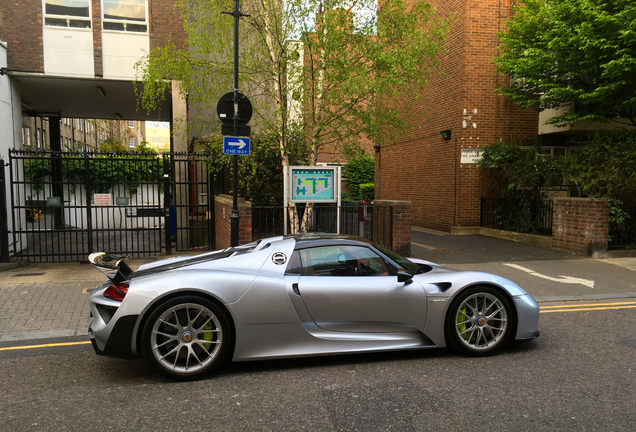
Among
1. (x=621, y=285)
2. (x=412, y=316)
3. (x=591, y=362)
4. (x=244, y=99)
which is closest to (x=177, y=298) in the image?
(x=412, y=316)

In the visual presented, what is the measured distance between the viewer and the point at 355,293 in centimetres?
426

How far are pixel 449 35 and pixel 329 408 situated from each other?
15.8m

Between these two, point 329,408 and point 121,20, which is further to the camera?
point 121,20

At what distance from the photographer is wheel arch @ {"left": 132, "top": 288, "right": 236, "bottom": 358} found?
12.7ft

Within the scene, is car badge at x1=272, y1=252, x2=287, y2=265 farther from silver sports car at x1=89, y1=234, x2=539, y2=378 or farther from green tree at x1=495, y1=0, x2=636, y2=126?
green tree at x1=495, y1=0, x2=636, y2=126

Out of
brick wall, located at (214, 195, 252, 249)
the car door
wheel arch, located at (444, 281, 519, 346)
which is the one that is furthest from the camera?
brick wall, located at (214, 195, 252, 249)

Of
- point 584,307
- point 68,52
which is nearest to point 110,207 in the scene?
point 68,52

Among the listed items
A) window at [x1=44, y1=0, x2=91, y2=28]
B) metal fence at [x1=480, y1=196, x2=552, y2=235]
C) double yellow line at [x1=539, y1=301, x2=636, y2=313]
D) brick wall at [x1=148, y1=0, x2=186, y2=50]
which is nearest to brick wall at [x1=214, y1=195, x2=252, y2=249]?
brick wall at [x1=148, y1=0, x2=186, y2=50]

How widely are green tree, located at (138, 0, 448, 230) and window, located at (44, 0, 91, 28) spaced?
3.93 meters

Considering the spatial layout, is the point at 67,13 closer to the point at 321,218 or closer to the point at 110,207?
the point at 110,207

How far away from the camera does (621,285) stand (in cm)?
809

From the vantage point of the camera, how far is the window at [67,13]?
12.2 metres

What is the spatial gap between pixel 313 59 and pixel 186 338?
290 inches

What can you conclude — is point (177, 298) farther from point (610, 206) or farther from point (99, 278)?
point (610, 206)
